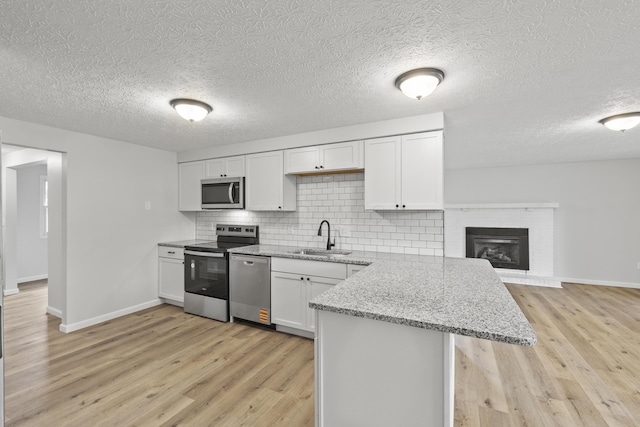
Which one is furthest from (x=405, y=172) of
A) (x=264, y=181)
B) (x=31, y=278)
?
(x=31, y=278)

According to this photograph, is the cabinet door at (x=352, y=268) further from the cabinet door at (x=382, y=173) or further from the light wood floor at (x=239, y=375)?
the light wood floor at (x=239, y=375)

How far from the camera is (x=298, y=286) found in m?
3.19

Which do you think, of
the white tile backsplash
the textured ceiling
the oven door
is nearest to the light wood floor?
the oven door

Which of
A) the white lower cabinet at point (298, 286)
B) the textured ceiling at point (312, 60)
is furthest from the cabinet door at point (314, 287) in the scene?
the textured ceiling at point (312, 60)

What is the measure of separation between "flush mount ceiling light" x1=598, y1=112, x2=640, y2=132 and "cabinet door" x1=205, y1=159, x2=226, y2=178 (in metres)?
4.39

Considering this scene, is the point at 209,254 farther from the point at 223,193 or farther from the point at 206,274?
the point at 223,193

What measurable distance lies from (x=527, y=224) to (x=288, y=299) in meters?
5.01

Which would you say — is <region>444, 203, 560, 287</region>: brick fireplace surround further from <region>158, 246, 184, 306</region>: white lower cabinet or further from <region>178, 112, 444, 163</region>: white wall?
<region>158, 246, 184, 306</region>: white lower cabinet

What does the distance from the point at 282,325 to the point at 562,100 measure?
3.41 metres

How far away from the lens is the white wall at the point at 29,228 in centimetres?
557

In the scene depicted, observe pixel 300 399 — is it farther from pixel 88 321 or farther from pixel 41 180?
pixel 41 180

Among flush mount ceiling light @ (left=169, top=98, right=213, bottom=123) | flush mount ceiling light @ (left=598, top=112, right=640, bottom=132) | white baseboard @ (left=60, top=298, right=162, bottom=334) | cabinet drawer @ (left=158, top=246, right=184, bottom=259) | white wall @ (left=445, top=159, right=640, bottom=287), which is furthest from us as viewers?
white wall @ (left=445, top=159, right=640, bottom=287)

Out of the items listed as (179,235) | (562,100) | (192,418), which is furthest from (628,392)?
(179,235)

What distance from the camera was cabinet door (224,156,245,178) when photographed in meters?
4.01
